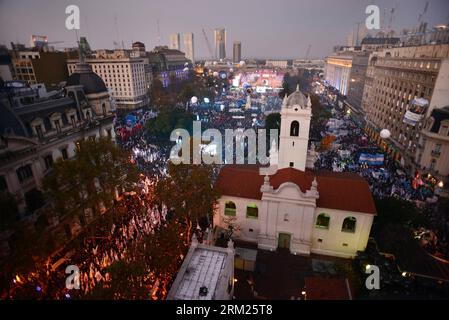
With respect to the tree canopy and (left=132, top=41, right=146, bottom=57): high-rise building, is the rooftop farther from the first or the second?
(left=132, top=41, right=146, bottom=57): high-rise building

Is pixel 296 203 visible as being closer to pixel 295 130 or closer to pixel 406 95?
pixel 295 130

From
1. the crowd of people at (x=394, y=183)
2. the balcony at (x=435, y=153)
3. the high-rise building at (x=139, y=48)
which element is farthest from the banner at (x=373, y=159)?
the high-rise building at (x=139, y=48)

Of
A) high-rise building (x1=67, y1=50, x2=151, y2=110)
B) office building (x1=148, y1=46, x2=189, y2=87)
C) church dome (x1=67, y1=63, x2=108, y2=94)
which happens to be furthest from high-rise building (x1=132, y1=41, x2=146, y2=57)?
church dome (x1=67, y1=63, x2=108, y2=94)

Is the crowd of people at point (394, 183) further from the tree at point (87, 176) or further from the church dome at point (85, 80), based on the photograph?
the church dome at point (85, 80)

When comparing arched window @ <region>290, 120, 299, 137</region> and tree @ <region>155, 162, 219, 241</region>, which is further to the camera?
arched window @ <region>290, 120, 299, 137</region>

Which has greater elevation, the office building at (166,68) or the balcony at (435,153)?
the office building at (166,68)

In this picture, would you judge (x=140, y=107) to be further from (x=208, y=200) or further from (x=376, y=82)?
(x=208, y=200)
